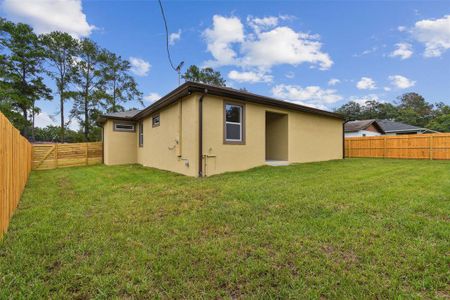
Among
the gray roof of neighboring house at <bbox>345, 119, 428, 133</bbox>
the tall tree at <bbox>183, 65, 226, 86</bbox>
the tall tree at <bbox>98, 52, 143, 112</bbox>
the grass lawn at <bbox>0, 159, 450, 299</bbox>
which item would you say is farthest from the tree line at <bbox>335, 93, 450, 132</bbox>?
the grass lawn at <bbox>0, 159, 450, 299</bbox>

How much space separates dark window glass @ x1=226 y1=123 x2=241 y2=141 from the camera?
818 centimetres

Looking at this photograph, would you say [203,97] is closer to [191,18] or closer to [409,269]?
[191,18]

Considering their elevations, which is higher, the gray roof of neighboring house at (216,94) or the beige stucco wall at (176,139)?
the gray roof of neighboring house at (216,94)

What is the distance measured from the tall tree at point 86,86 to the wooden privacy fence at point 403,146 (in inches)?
930

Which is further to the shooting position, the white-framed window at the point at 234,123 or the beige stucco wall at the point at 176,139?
the white-framed window at the point at 234,123

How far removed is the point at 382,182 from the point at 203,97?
218 inches

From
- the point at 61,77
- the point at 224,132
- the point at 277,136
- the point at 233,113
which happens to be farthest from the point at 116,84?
the point at 224,132

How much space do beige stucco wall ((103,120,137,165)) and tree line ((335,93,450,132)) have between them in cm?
3217

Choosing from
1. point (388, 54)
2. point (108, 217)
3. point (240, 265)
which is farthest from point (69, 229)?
point (388, 54)

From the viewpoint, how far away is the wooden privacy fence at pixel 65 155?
12.4 m

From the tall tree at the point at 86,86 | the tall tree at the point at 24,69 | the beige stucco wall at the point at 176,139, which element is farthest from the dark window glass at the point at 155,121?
the tall tree at the point at 86,86

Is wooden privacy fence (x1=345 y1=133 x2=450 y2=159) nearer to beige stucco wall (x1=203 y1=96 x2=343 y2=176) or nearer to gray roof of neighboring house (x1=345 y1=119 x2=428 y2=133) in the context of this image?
A: beige stucco wall (x1=203 y1=96 x2=343 y2=176)

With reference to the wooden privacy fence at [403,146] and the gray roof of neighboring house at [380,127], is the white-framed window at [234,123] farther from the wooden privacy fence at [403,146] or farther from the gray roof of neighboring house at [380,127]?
the gray roof of neighboring house at [380,127]

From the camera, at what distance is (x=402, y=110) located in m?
37.3
